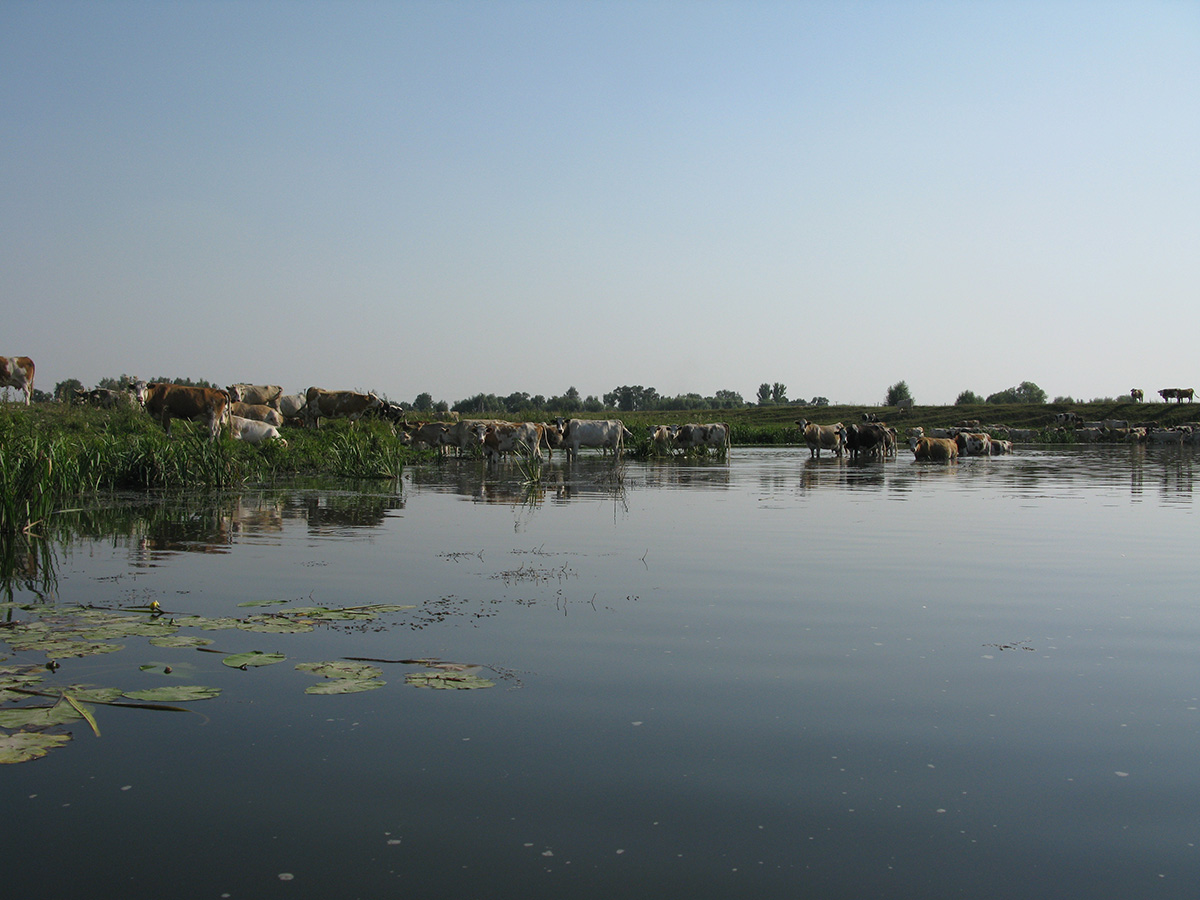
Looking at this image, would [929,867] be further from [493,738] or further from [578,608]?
[578,608]

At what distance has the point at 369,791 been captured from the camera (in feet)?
11.8

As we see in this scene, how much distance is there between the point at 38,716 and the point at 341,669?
1.49 m

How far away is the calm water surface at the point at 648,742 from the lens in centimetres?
307

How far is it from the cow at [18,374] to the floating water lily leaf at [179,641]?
91.7 ft

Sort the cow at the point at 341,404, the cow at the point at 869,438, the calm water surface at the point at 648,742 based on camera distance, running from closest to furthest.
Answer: the calm water surface at the point at 648,742
the cow at the point at 341,404
the cow at the point at 869,438

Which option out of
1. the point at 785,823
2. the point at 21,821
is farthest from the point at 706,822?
the point at 21,821

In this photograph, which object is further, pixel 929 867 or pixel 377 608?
pixel 377 608

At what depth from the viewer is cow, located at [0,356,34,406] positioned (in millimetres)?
29266

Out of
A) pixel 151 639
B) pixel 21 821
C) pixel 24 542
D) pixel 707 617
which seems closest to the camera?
pixel 21 821

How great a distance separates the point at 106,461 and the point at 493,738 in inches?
608

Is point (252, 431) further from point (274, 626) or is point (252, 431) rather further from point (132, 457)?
point (274, 626)

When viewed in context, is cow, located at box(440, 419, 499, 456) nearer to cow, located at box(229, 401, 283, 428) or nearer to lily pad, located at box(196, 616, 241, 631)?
cow, located at box(229, 401, 283, 428)

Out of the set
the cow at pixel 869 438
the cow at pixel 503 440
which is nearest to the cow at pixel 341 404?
the cow at pixel 503 440

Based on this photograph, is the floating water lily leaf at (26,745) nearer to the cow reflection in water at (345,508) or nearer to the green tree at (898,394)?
the cow reflection in water at (345,508)
